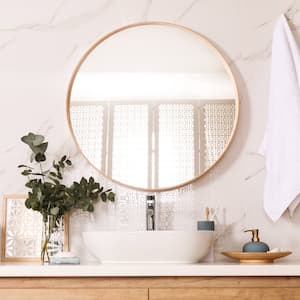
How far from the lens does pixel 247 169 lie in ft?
7.62

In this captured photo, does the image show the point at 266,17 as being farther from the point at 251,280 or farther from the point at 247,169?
the point at 251,280

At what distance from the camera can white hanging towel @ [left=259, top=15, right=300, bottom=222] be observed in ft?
7.27

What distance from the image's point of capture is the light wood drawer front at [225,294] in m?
1.79

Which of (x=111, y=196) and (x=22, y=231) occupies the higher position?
(x=111, y=196)

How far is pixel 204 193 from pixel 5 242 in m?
0.85

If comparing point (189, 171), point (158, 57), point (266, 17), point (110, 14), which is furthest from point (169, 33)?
point (189, 171)

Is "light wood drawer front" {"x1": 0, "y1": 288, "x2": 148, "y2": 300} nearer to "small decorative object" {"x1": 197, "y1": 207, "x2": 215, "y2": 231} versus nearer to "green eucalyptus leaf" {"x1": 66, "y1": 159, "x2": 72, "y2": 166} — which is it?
"small decorative object" {"x1": 197, "y1": 207, "x2": 215, "y2": 231}

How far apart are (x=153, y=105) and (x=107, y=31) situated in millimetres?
397

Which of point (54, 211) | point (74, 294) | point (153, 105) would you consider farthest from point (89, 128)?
point (74, 294)

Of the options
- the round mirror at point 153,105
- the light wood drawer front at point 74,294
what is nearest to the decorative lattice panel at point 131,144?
the round mirror at point 153,105

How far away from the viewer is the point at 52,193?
216 cm

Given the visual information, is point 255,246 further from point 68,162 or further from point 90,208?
point 68,162

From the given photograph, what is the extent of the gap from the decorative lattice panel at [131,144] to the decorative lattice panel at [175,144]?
0.21 ft

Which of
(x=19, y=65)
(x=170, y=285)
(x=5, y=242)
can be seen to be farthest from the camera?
(x=19, y=65)
